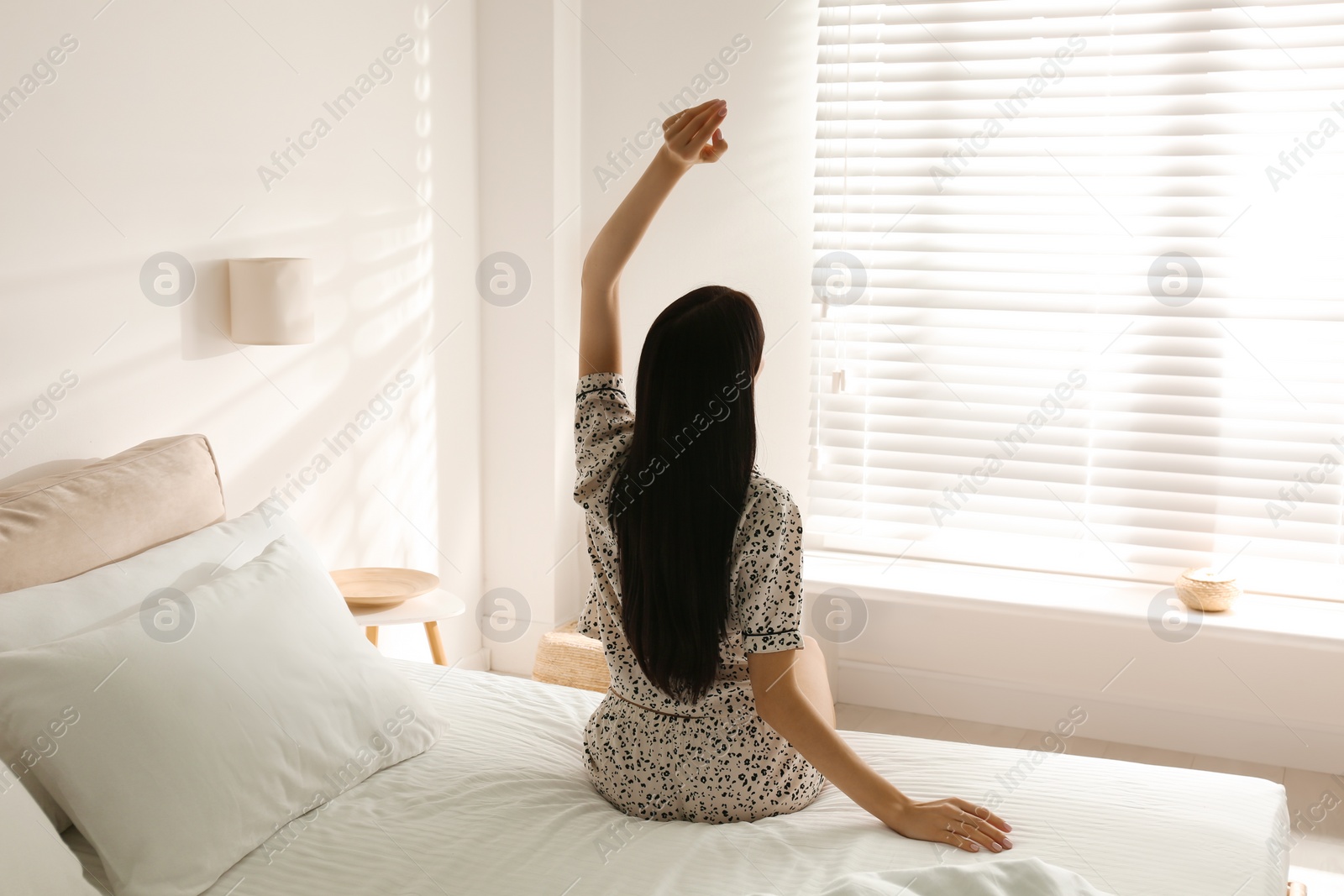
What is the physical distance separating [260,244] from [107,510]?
0.92 m

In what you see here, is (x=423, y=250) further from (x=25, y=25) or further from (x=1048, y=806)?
(x=1048, y=806)

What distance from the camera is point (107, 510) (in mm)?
1873

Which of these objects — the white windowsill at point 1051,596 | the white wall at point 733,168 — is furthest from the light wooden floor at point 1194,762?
the white wall at point 733,168

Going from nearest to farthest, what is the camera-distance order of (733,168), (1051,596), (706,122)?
(706,122)
(1051,596)
(733,168)

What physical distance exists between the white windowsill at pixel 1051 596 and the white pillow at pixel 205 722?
5.87ft

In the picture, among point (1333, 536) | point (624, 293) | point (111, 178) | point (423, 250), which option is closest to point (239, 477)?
point (111, 178)

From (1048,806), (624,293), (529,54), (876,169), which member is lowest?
(1048,806)

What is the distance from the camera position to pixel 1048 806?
173cm

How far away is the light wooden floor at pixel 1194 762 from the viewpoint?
8.32 feet

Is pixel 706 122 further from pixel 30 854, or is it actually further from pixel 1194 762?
pixel 1194 762

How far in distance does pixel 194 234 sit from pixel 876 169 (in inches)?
78.0

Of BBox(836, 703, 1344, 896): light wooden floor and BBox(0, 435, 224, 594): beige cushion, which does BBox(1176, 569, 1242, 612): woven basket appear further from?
BBox(0, 435, 224, 594): beige cushion

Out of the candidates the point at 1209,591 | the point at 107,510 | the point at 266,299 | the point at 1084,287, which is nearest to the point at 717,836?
the point at 107,510

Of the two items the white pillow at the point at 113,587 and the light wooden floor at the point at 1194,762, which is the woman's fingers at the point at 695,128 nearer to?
the white pillow at the point at 113,587
